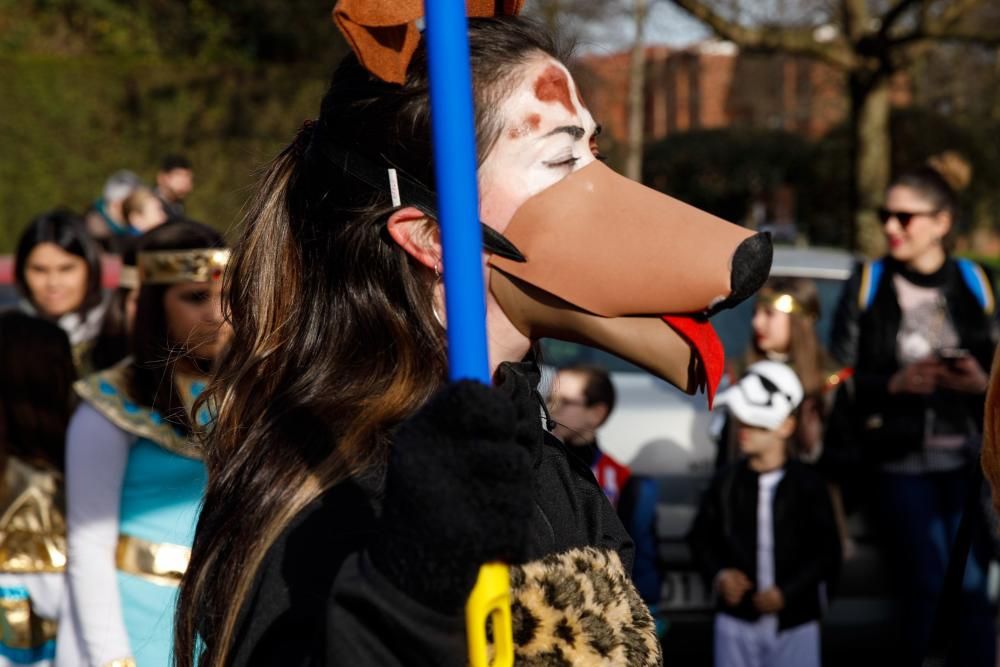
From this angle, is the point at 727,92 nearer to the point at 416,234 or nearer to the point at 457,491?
the point at 416,234

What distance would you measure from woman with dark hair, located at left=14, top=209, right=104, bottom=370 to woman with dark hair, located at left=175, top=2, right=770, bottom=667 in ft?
9.89

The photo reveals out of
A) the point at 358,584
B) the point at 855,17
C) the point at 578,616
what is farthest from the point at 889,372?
the point at 855,17

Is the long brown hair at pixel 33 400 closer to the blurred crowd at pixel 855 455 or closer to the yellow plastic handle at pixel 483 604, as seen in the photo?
the blurred crowd at pixel 855 455

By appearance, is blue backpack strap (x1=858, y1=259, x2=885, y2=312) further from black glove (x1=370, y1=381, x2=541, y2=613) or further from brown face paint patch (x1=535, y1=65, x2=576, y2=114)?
black glove (x1=370, y1=381, x2=541, y2=613)

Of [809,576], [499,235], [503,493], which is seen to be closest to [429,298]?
[499,235]

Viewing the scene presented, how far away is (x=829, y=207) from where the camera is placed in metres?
24.3

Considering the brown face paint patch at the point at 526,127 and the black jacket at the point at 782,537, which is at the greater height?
the brown face paint patch at the point at 526,127

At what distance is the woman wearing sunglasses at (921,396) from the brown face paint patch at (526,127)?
3.30 metres

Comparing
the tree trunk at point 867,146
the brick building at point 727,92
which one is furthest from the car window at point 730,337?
the brick building at point 727,92

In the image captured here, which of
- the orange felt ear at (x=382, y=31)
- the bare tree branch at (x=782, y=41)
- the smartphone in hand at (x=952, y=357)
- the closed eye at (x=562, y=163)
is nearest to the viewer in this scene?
the orange felt ear at (x=382, y=31)

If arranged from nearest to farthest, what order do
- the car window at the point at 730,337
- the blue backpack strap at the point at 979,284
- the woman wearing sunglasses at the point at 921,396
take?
the woman wearing sunglasses at the point at 921,396 < the blue backpack strap at the point at 979,284 < the car window at the point at 730,337

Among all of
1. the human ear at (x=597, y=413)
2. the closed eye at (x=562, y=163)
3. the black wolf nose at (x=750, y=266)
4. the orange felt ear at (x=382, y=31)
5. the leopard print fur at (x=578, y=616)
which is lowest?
the human ear at (x=597, y=413)

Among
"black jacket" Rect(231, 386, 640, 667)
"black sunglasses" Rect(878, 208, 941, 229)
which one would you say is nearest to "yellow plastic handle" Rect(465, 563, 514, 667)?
"black jacket" Rect(231, 386, 640, 667)

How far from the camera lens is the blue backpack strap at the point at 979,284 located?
4668mm
